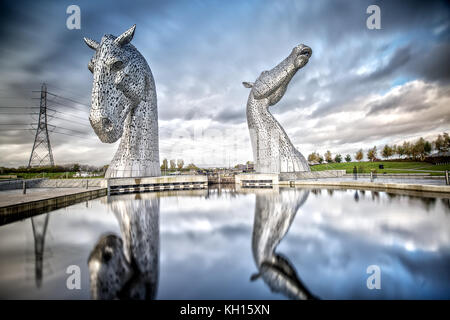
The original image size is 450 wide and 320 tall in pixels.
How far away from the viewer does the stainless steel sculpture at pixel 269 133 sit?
1623cm

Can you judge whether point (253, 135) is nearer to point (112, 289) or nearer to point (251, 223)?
point (251, 223)

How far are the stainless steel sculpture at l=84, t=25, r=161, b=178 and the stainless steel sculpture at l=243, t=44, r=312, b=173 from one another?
7.75 m

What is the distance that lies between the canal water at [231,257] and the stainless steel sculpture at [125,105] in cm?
540

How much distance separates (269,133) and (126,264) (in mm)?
14970

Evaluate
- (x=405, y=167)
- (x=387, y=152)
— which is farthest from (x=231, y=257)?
(x=387, y=152)

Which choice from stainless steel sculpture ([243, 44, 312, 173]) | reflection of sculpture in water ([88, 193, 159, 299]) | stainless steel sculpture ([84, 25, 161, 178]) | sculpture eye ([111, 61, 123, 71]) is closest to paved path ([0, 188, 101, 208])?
stainless steel sculpture ([84, 25, 161, 178])

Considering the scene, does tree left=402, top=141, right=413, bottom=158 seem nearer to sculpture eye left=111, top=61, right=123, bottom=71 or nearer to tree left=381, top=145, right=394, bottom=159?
tree left=381, top=145, right=394, bottom=159

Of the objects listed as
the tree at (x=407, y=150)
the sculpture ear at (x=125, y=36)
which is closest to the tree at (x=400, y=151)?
the tree at (x=407, y=150)

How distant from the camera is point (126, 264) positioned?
3125 millimetres

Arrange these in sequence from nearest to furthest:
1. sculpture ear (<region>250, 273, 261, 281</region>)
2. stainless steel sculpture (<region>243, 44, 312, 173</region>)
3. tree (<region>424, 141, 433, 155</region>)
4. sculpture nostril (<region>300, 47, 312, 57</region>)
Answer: sculpture ear (<region>250, 273, 261, 281</region>)
sculpture nostril (<region>300, 47, 312, 57</region>)
stainless steel sculpture (<region>243, 44, 312, 173</region>)
tree (<region>424, 141, 433, 155</region>)

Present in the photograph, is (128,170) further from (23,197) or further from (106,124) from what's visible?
(23,197)

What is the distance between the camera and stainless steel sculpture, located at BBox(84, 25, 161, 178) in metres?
9.73

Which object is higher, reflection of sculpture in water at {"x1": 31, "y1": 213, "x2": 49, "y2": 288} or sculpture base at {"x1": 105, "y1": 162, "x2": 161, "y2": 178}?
sculpture base at {"x1": 105, "y1": 162, "x2": 161, "y2": 178}
